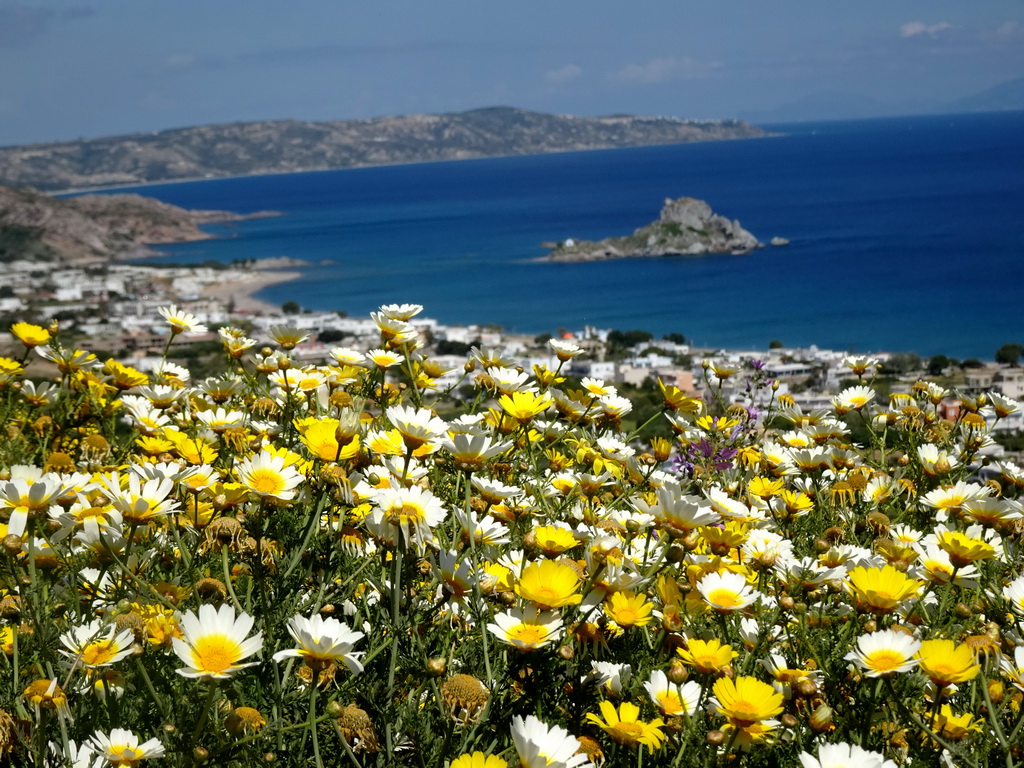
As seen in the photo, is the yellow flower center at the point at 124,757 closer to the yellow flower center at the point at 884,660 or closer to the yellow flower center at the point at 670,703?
the yellow flower center at the point at 670,703

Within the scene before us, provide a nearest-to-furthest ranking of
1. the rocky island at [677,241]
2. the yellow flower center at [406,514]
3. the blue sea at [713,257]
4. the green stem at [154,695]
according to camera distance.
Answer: the green stem at [154,695], the yellow flower center at [406,514], the blue sea at [713,257], the rocky island at [677,241]

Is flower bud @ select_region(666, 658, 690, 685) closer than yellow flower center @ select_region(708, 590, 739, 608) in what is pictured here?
Yes

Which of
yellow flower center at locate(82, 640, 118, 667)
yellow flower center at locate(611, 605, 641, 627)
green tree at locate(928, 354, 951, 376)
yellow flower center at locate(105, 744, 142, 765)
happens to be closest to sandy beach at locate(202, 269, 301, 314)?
green tree at locate(928, 354, 951, 376)

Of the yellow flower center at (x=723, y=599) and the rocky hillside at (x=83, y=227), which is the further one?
the rocky hillside at (x=83, y=227)

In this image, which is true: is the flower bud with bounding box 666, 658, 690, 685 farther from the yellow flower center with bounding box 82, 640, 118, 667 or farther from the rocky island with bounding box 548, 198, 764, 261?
the rocky island with bounding box 548, 198, 764, 261

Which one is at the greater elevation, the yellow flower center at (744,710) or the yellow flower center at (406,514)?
the yellow flower center at (406,514)

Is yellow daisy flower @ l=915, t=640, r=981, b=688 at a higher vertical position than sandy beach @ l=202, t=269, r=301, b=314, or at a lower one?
higher

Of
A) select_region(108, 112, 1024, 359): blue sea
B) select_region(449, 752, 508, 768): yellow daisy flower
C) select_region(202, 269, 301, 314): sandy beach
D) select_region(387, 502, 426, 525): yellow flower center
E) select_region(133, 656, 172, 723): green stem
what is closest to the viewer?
select_region(449, 752, 508, 768): yellow daisy flower

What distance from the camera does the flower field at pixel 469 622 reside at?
130 centimetres

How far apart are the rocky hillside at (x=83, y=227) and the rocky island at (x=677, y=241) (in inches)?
1917

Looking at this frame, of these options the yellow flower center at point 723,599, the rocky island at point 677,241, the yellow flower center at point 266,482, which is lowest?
the rocky island at point 677,241

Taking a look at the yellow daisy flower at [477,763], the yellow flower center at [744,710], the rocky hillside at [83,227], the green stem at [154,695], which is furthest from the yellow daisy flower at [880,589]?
the rocky hillside at [83,227]

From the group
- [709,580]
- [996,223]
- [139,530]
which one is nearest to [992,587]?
[709,580]

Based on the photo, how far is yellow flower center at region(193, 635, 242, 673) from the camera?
1.21m
